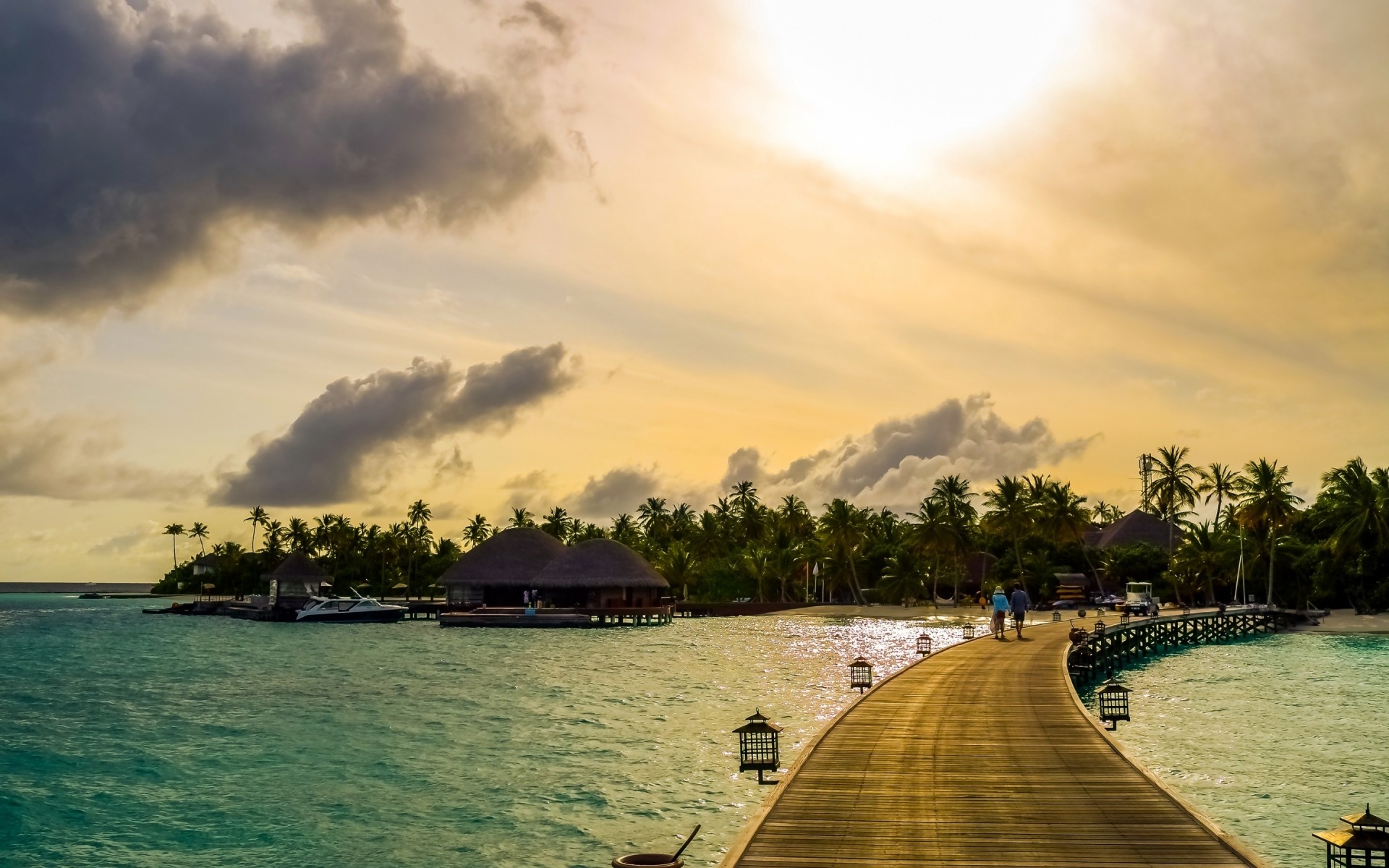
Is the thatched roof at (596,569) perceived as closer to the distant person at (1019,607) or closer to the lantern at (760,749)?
the distant person at (1019,607)

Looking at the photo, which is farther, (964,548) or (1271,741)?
(964,548)

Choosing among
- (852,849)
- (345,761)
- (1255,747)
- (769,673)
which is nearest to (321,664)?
(769,673)

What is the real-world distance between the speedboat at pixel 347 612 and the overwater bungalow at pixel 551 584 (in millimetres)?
7819

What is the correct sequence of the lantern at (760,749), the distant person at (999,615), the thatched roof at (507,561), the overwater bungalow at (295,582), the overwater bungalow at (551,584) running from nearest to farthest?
the lantern at (760,749) → the distant person at (999,615) → the overwater bungalow at (551,584) → the thatched roof at (507,561) → the overwater bungalow at (295,582)

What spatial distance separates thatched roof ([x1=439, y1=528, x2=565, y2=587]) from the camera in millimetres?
94875

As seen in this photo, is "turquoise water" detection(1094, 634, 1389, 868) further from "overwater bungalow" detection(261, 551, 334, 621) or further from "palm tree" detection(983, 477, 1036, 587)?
"overwater bungalow" detection(261, 551, 334, 621)

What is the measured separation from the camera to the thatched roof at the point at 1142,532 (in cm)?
11544

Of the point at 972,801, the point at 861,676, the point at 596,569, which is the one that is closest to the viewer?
the point at 972,801

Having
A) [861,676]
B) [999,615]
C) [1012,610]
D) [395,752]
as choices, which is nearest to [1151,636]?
[1012,610]

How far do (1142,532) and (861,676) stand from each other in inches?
3619

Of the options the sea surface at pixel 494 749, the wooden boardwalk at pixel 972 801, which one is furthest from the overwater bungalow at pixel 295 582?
the wooden boardwalk at pixel 972 801

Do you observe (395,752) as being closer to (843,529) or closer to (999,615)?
(999,615)

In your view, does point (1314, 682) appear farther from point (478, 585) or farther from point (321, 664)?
point (478, 585)

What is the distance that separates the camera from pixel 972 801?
51.1 feet
